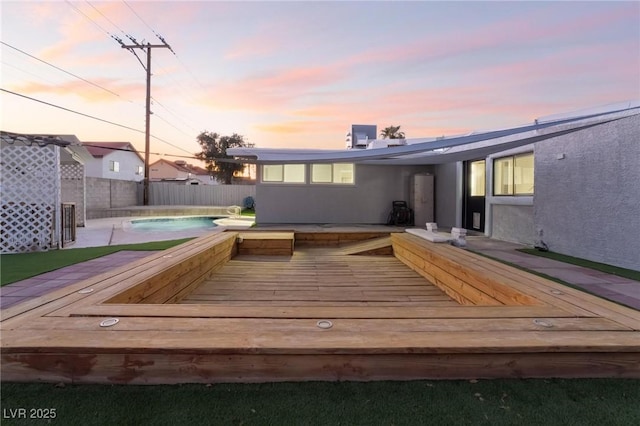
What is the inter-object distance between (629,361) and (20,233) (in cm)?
828

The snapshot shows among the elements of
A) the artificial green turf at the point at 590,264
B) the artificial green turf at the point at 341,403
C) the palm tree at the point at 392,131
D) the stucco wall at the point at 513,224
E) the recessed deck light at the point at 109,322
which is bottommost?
the artificial green turf at the point at 341,403

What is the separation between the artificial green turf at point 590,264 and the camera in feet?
12.8

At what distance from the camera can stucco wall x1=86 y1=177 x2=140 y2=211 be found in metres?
14.8

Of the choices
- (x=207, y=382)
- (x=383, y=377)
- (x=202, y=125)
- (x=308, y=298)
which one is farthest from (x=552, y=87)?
(x=202, y=125)

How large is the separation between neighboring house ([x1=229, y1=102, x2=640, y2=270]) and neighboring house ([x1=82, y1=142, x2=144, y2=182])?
1503 centimetres

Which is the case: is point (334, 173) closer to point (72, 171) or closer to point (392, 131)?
point (72, 171)

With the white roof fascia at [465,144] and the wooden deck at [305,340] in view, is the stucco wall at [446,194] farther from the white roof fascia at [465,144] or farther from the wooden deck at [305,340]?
the wooden deck at [305,340]

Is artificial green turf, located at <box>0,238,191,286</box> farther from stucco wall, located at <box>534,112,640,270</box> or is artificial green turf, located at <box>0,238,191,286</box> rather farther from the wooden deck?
stucco wall, located at <box>534,112,640,270</box>

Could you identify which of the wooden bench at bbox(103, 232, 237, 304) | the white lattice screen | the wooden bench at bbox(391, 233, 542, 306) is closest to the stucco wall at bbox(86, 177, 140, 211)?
the white lattice screen

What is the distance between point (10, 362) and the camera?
146 cm

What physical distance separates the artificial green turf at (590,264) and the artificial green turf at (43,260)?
265 inches

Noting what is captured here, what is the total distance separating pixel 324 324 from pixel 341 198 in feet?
25.7

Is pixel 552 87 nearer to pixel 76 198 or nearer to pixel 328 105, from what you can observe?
pixel 328 105

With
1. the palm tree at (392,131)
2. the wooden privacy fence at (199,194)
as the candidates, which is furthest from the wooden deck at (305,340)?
the palm tree at (392,131)
